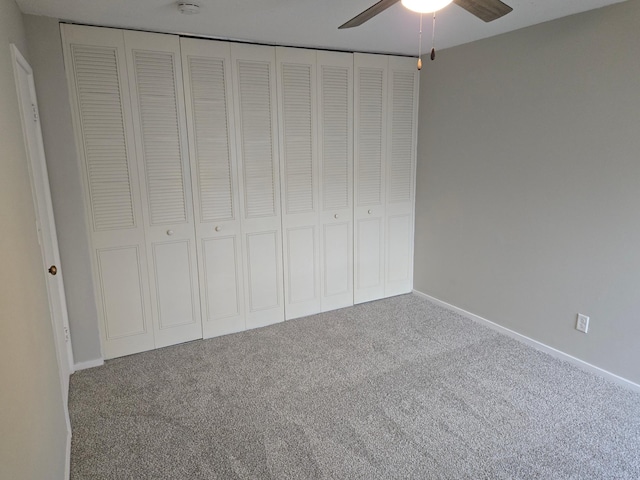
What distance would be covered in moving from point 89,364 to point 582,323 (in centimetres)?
349

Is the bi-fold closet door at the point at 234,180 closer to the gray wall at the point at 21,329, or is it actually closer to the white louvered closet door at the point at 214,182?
the white louvered closet door at the point at 214,182

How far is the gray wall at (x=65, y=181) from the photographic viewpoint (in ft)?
8.25

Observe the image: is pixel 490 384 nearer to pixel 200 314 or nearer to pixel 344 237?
pixel 344 237

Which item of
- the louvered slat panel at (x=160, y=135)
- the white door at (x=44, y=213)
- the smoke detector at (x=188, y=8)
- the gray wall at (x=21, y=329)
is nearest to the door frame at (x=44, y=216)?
the white door at (x=44, y=213)

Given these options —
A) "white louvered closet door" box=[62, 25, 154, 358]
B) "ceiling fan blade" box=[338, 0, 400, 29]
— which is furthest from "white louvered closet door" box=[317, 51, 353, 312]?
"white louvered closet door" box=[62, 25, 154, 358]

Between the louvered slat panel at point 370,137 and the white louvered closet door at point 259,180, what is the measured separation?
0.84 m

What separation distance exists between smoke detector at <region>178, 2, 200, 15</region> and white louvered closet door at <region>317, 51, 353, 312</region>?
1278mm

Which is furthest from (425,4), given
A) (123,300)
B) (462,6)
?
(123,300)

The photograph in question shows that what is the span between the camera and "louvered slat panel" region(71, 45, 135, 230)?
2.67m

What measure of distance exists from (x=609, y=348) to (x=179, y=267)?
3.08 meters

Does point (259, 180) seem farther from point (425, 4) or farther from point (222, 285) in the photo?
point (425, 4)

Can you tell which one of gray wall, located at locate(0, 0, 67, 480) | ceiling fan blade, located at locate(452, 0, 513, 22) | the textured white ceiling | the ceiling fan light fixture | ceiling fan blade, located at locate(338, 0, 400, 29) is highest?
the textured white ceiling

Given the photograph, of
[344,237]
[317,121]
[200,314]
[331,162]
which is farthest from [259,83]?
[200,314]

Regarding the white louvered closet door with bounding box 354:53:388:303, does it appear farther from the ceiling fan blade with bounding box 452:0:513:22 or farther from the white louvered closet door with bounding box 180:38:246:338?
the ceiling fan blade with bounding box 452:0:513:22
